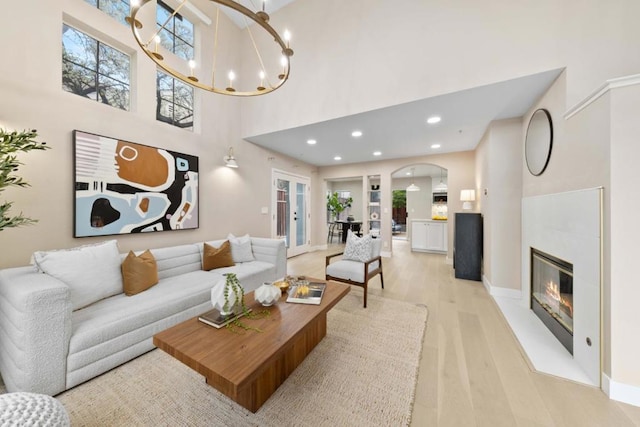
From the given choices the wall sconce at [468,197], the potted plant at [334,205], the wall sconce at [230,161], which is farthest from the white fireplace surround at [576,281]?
the potted plant at [334,205]

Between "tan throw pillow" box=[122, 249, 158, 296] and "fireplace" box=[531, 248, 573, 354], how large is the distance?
3880 mm

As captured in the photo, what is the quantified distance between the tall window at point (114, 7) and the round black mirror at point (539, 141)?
16.6 ft

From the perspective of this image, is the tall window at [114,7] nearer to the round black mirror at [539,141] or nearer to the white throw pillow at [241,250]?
the white throw pillow at [241,250]

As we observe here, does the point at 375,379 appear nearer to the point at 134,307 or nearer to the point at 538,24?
the point at 134,307

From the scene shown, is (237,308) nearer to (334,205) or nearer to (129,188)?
(129,188)

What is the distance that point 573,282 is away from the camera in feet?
6.16

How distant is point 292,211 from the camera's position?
19.2 ft

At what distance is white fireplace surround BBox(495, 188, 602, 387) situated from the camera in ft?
5.29

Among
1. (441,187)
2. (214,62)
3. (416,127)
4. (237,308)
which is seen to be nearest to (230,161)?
(214,62)

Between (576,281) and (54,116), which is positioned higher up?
(54,116)

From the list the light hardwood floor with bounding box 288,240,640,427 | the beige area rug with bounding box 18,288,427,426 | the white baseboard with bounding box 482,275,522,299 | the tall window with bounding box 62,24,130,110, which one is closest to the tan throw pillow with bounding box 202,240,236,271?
the beige area rug with bounding box 18,288,427,426

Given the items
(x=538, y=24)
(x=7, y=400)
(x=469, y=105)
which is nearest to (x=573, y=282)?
(x=469, y=105)

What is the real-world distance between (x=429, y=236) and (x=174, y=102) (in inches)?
259

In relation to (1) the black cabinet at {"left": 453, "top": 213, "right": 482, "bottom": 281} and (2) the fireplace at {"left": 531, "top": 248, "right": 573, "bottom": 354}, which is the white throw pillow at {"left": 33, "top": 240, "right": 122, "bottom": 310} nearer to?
(2) the fireplace at {"left": 531, "top": 248, "right": 573, "bottom": 354}
